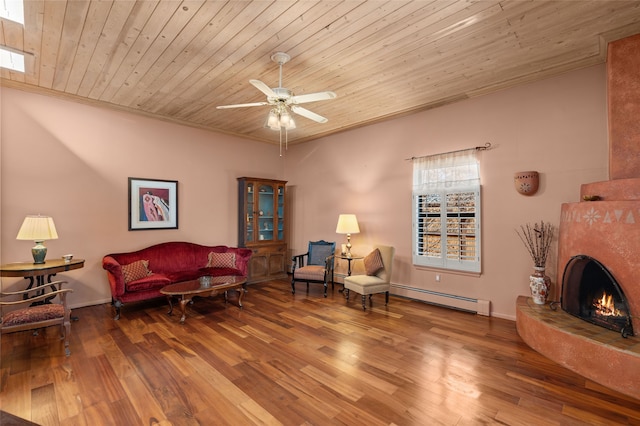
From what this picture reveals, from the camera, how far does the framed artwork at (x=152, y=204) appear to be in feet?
15.8

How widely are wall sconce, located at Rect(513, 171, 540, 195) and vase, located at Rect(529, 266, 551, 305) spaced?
955 mm

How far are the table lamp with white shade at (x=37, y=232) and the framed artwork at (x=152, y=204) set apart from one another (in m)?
1.21

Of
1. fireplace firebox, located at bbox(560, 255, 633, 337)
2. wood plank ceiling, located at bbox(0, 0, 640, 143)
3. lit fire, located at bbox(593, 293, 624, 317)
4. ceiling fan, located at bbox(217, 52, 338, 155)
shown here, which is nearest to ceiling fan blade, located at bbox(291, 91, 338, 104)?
ceiling fan, located at bbox(217, 52, 338, 155)

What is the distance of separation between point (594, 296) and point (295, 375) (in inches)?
114

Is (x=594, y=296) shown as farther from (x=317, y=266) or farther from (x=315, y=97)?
(x=317, y=266)

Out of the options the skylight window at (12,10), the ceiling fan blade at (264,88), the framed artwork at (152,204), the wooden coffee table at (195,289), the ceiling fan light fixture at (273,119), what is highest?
the skylight window at (12,10)

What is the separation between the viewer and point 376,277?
15.2 feet

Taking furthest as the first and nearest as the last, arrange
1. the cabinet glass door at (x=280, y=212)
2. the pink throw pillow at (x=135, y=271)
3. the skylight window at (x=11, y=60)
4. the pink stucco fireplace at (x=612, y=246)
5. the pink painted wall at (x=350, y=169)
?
the cabinet glass door at (x=280, y=212), the pink throw pillow at (x=135, y=271), the pink painted wall at (x=350, y=169), the skylight window at (x=11, y=60), the pink stucco fireplace at (x=612, y=246)

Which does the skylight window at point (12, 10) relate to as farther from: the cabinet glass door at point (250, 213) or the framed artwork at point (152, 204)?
the cabinet glass door at point (250, 213)

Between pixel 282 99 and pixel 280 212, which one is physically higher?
pixel 282 99

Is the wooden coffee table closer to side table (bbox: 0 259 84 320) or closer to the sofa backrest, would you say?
the sofa backrest

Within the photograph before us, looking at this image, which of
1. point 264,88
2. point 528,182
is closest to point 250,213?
point 264,88

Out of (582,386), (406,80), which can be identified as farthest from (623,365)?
(406,80)

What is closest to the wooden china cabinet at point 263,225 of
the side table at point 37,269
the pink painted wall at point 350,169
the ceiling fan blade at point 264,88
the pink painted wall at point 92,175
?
the pink painted wall at point 350,169
